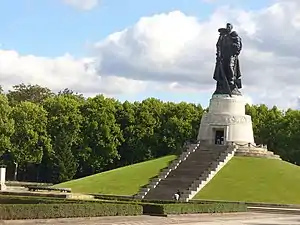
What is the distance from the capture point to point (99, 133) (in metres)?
82.8

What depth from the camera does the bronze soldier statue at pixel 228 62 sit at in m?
66.3

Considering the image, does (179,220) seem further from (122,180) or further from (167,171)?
(122,180)

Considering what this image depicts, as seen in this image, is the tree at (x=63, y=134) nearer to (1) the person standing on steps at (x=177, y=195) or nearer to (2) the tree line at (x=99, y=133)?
(2) the tree line at (x=99, y=133)

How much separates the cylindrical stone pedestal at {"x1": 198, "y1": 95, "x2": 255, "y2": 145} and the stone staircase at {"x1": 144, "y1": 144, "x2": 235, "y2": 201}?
301cm

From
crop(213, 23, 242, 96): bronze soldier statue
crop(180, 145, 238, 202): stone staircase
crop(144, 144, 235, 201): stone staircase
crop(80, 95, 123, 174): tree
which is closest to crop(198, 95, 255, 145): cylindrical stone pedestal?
crop(213, 23, 242, 96): bronze soldier statue

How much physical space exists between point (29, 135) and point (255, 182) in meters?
36.0

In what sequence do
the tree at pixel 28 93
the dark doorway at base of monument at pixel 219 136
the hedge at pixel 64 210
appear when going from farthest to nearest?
the tree at pixel 28 93, the dark doorway at base of monument at pixel 219 136, the hedge at pixel 64 210

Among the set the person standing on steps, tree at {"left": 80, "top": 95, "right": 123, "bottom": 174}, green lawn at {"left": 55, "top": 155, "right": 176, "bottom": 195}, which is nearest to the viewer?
the person standing on steps

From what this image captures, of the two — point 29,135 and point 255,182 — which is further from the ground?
point 29,135

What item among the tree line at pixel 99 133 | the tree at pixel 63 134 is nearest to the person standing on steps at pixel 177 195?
the tree line at pixel 99 133

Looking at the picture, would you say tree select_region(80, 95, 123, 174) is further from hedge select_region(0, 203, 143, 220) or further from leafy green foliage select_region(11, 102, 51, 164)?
hedge select_region(0, 203, 143, 220)

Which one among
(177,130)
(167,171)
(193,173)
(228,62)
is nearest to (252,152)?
(193,173)

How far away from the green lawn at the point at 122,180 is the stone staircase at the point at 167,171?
71 centimetres

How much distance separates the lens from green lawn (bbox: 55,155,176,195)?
5262 centimetres
